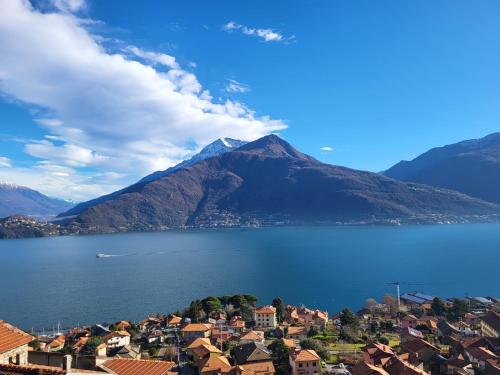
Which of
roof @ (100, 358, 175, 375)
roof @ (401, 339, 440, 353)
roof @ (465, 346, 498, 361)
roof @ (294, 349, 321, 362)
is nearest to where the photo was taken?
roof @ (100, 358, 175, 375)

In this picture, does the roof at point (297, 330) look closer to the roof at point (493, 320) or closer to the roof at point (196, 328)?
the roof at point (196, 328)

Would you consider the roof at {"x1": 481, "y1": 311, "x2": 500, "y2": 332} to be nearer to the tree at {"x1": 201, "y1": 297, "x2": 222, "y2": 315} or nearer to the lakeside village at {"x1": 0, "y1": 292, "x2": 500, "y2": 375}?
the lakeside village at {"x1": 0, "y1": 292, "x2": 500, "y2": 375}

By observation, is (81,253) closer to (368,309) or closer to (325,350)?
(368,309)

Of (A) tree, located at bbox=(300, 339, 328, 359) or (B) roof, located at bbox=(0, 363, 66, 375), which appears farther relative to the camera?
(A) tree, located at bbox=(300, 339, 328, 359)

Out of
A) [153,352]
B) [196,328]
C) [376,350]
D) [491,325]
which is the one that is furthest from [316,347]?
[491,325]

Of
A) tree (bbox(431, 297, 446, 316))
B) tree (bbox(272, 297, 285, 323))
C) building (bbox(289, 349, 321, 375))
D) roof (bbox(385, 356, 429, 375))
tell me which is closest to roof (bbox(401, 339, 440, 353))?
roof (bbox(385, 356, 429, 375))

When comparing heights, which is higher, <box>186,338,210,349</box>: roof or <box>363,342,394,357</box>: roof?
<box>186,338,210,349</box>: roof

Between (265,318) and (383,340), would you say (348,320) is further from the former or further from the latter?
(265,318)
